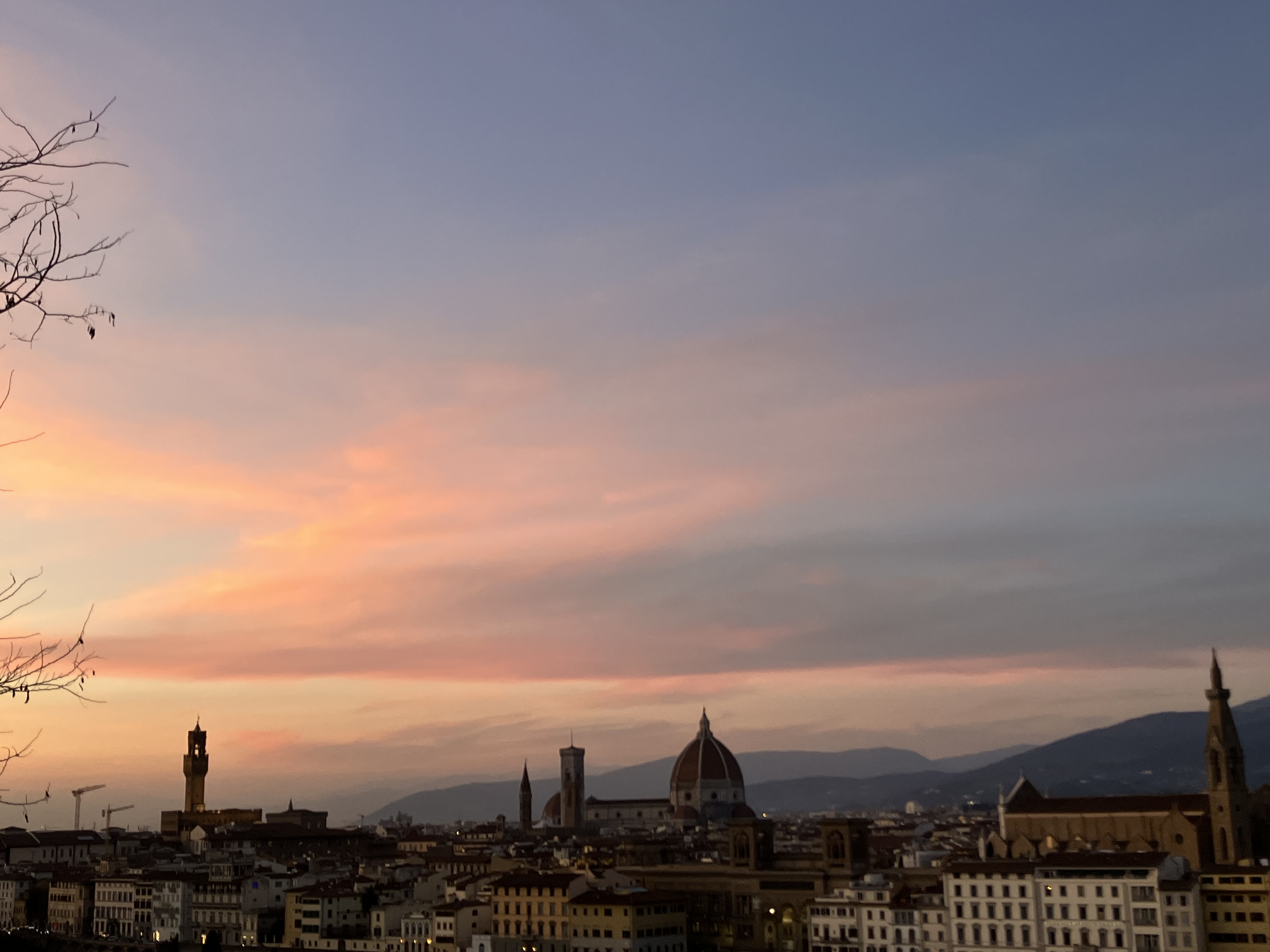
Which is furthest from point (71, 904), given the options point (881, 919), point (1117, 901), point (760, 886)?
point (1117, 901)

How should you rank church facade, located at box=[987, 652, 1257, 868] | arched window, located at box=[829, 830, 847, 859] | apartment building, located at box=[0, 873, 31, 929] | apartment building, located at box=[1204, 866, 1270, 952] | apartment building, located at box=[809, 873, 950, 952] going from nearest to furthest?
apartment building, located at box=[1204, 866, 1270, 952] < apartment building, located at box=[809, 873, 950, 952] < church facade, located at box=[987, 652, 1257, 868] < arched window, located at box=[829, 830, 847, 859] < apartment building, located at box=[0, 873, 31, 929]

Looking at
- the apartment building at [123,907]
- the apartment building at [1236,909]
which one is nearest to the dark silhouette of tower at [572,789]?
the apartment building at [123,907]

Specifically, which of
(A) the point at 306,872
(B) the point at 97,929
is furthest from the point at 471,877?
(B) the point at 97,929

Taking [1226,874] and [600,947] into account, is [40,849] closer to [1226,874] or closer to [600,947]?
[600,947]

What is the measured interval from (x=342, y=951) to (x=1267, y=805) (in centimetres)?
5607

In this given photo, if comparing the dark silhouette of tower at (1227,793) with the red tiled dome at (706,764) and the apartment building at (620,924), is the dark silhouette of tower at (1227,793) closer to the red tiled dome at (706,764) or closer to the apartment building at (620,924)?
the apartment building at (620,924)

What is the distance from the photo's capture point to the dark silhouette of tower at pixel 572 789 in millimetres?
189375

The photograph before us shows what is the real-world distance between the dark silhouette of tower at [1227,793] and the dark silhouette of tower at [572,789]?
111923mm

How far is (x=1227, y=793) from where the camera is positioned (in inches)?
3282

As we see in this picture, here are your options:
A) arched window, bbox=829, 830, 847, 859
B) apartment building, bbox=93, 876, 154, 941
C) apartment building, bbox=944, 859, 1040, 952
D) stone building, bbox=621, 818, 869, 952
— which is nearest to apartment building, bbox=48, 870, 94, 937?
apartment building, bbox=93, 876, 154, 941

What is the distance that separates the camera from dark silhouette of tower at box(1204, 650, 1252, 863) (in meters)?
82.8

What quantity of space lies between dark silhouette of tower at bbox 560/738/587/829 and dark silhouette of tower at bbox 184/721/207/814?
46825mm

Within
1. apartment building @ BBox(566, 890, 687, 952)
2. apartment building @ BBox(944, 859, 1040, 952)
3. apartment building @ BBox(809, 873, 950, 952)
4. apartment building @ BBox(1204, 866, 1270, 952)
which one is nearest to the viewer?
apartment building @ BBox(1204, 866, 1270, 952)

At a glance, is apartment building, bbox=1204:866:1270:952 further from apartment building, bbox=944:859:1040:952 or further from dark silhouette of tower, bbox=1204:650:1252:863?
dark silhouette of tower, bbox=1204:650:1252:863
